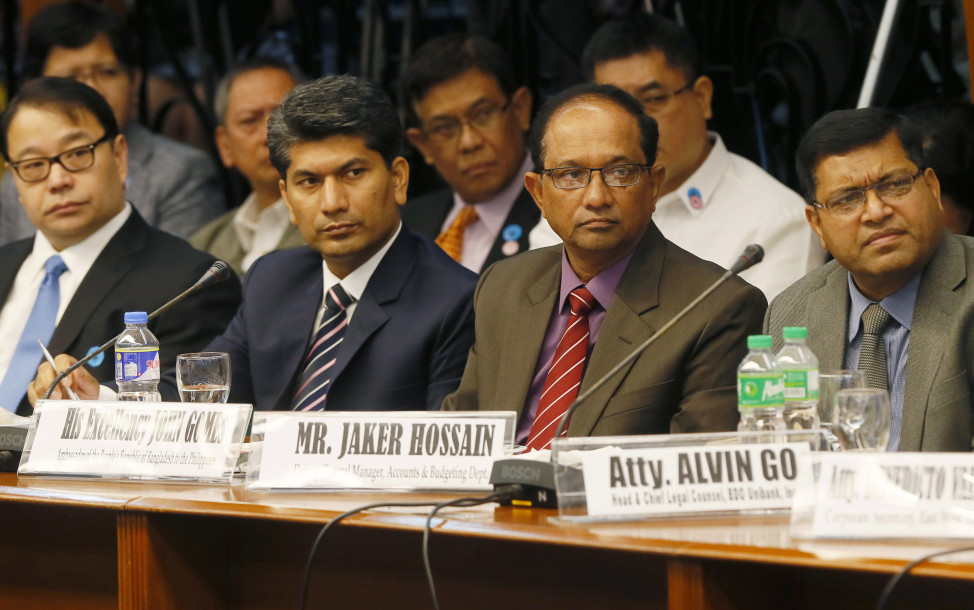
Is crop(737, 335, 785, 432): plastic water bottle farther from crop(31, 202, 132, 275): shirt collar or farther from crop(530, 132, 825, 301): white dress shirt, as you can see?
crop(31, 202, 132, 275): shirt collar

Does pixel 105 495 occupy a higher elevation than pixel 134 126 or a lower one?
lower

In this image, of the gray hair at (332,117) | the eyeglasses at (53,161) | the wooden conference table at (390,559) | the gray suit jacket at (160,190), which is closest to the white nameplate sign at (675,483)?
the wooden conference table at (390,559)

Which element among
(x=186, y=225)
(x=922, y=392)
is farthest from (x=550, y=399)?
(x=186, y=225)

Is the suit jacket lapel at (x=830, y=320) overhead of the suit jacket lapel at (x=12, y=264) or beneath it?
beneath

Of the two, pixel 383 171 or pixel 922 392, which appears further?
pixel 383 171

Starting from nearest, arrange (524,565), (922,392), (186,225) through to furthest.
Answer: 1. (524,565)
2. (922,392)
3. (186,225)

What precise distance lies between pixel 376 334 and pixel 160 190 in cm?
163

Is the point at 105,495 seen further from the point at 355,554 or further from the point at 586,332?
the point at 586,332

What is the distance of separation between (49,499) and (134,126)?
2418mm

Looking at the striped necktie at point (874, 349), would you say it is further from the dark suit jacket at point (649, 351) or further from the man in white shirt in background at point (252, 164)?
the man in white shirt in background at point (252, 164)

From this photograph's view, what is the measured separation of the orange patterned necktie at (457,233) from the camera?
11.7 feet

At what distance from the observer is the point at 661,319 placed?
2.28 m

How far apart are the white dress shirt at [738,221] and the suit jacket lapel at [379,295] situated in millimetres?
613

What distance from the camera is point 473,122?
3.55 m
